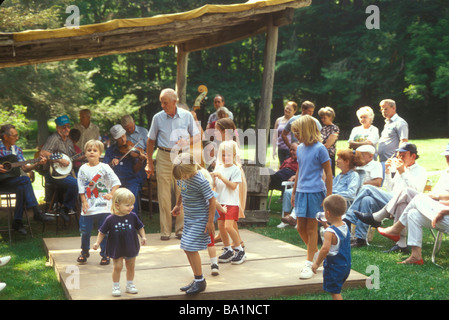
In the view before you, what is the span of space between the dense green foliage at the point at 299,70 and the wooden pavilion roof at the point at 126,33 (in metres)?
11.6

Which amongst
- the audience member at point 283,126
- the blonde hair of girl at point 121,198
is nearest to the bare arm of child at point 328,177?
the blonde hair of girl at point 121,198

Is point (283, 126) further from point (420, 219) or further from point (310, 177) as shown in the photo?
point (310, 177)

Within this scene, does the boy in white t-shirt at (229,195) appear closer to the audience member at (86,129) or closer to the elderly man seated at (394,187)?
the elderly man seated at (394,187)

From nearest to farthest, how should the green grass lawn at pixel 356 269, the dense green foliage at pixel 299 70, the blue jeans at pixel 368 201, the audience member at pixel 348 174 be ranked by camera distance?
1. the green grass lawn at pixel 356 269
2. the blue jeans at pixel 368 201
3. the audience member at pixel 348 174
4. the dense green foliage at pixel 299 70

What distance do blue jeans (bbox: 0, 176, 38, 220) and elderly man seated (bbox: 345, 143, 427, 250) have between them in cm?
467

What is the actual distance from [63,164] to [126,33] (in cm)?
226

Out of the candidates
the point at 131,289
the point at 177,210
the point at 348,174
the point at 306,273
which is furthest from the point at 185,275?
the point at 348,174

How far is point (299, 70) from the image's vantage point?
31.6 meters

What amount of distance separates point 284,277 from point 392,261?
5.45 ft

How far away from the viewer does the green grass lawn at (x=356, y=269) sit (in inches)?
211

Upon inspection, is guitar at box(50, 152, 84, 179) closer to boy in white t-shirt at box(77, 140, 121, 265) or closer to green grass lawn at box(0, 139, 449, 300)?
green grass lawn at box(0, 139, 449, 300)

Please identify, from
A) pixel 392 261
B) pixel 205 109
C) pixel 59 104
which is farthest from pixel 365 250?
pixel 205 109

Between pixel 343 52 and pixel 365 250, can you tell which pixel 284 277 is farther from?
pixel 343 52

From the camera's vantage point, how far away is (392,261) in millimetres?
6609
